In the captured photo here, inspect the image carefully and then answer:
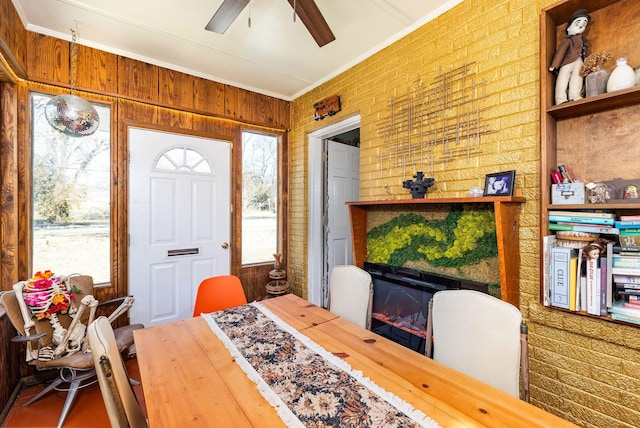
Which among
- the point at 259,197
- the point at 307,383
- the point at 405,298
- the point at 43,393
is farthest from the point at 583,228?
the point at 43,393

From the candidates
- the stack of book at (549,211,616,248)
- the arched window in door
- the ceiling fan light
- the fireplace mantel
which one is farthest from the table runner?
the arched window in door

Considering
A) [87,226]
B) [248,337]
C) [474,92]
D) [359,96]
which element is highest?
[359,96]

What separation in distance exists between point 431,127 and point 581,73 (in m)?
0.82

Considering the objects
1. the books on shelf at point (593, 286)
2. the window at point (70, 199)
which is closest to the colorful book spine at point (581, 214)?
the books on shelf at point (593, 286)

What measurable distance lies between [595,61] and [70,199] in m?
3.69

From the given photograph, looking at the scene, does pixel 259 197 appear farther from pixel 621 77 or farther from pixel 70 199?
pixel 621 77

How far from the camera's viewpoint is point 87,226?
2.46m

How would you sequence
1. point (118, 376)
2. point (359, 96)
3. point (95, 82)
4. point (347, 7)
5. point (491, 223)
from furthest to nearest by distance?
point (359, 96)
point (95, 82)
point (347, 7)
point (491, 223)
point (118, 376)

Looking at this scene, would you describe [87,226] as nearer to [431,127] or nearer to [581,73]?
[431,127]

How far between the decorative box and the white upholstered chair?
700mm

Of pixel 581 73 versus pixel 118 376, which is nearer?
pixel 118 376

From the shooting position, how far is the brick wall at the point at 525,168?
1334 millimetres

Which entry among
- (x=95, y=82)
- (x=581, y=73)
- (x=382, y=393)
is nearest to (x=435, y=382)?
(x=382, y=393)

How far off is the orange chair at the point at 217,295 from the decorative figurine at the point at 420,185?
1.45 metres
